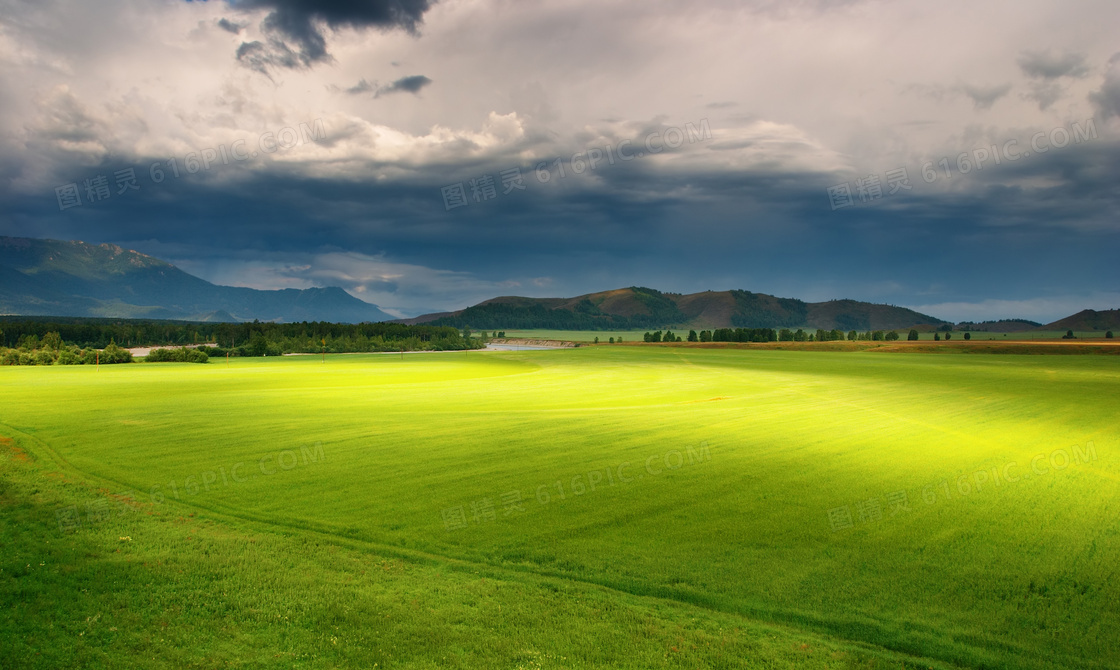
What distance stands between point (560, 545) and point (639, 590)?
8.06ft

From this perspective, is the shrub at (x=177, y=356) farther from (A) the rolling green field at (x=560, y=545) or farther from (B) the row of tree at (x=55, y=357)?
(A) the rolling green field at (x=560, y=545)

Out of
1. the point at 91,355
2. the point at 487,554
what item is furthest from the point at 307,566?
the point at 91,355

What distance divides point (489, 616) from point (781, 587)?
516cm

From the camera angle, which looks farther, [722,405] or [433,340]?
[433,340]

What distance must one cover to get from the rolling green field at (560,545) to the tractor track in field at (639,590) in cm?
5

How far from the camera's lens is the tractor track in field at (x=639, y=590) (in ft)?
26.8

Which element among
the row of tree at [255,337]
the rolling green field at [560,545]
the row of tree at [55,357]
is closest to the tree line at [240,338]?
the row of tree at [255,337]

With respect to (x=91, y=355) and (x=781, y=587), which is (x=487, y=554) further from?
(x=91, y=355)

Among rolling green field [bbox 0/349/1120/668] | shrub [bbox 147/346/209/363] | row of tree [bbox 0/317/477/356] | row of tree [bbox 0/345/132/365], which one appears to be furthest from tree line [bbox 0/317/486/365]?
rolling green field [bbox 0/349/1120/668]

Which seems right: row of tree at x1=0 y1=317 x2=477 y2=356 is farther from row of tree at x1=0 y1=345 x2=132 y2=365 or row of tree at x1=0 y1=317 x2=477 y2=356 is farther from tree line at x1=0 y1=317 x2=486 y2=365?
row of tree at x1=0 y1=345 x2=132 y2=365

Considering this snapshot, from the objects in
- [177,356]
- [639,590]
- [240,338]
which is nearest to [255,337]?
[240,338]

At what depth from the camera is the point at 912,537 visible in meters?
12.4

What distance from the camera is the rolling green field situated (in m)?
8.03

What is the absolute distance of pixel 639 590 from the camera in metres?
9.86
